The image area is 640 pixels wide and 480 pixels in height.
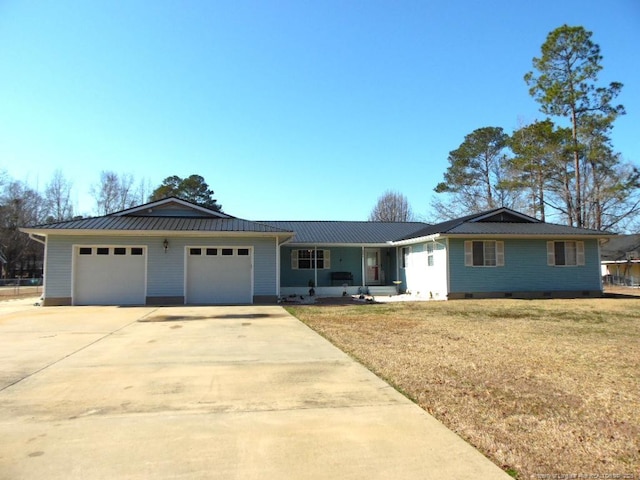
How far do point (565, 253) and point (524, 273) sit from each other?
2307mm

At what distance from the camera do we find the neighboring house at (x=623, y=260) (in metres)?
33.8

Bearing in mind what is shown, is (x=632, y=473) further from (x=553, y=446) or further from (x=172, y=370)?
(x=172, y=370)

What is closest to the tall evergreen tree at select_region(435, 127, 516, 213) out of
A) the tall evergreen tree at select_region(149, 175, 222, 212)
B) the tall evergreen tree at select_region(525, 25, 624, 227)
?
the tall evergreen tree at select_region(525, 25, 624, 227)

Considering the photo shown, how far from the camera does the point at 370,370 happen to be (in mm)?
5836

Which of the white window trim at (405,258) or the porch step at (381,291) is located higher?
the white window trim at (405,258)

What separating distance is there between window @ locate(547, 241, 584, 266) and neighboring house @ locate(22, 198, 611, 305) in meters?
0.04

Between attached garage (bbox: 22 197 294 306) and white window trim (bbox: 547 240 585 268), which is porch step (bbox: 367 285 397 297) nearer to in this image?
attached garage (bbox: 22 197 294 306)

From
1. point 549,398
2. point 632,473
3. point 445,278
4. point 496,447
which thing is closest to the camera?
point 632,473

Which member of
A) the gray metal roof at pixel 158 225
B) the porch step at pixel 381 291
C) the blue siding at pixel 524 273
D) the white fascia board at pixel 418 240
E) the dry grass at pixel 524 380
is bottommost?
the dry grass at pixel 524 380

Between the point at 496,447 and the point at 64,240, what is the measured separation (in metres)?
16.4

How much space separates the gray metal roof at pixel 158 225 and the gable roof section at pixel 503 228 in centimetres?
754

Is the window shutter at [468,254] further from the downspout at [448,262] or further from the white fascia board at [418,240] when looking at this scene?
the white fascia board at [418,240]

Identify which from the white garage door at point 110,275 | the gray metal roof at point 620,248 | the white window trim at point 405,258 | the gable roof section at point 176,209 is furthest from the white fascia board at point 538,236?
the gray metal roof at point 620,248

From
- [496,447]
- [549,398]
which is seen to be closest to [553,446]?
[496,447]
